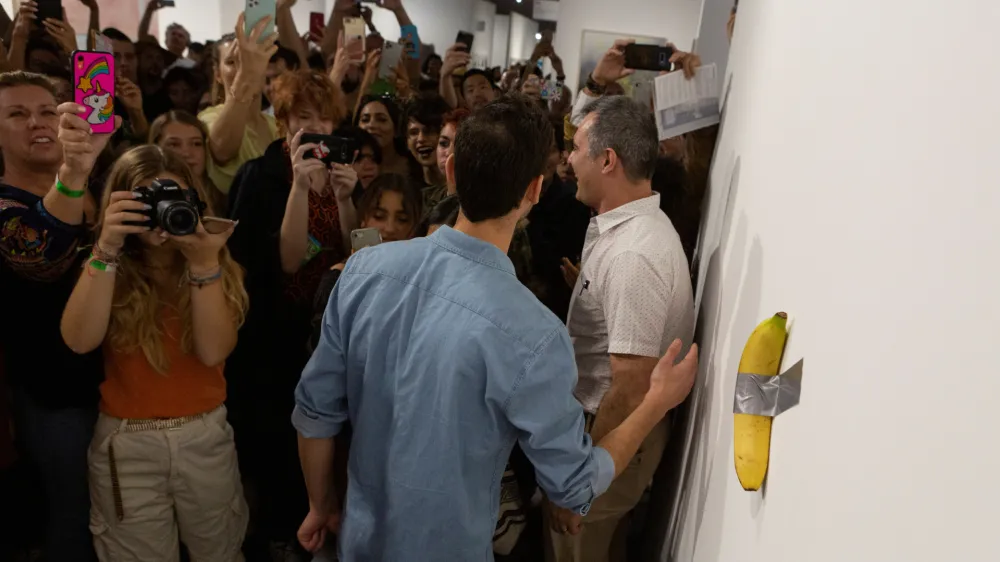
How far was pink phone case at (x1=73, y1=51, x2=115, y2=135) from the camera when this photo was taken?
167 centimetres

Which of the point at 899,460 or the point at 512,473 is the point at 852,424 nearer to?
the point at 899,460

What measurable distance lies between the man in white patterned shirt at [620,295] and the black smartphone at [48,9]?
2.79m

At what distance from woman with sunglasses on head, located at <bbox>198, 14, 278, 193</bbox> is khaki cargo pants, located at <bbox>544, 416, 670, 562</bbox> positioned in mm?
1764

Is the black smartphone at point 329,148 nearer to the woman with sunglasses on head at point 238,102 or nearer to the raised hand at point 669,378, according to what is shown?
the woman with sunglasses on head at point 238,102

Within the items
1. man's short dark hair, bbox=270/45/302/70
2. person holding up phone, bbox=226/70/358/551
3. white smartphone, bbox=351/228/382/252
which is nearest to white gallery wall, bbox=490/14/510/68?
man's short dark hair, bbox=270/45/302/70

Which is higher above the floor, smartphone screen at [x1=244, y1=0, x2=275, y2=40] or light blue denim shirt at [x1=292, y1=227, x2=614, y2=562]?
smartphone screen at [x1=244, y1=0, x2=275, y2=40]

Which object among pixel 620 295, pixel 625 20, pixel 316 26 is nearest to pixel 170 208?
pixel 620 295

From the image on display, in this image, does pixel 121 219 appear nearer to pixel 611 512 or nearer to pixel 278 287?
pixel 278 287

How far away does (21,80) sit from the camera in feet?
6.08

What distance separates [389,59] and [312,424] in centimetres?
314

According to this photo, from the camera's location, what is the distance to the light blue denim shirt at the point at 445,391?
1105 millimetres

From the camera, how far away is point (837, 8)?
0.88 metres

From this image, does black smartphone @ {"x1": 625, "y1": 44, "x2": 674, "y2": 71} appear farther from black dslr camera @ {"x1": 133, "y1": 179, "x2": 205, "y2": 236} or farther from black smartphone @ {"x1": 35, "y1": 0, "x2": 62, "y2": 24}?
black smartphone @ {"x1": 35, "y1": 0, "x2": 62, "y2": 24}

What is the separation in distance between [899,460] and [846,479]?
108mm
